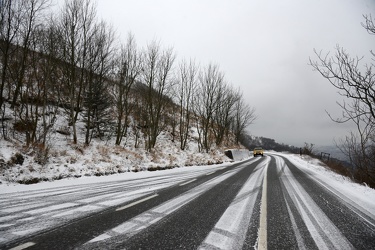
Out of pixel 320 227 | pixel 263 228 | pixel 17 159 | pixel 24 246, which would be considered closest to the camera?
pixel 24 246

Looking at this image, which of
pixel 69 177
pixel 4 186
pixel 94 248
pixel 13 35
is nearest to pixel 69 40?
pixel 13 35

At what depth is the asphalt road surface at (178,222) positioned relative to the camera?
330 centimetres

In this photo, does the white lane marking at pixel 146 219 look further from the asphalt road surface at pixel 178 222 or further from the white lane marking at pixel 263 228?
the white lane marking at pixel 263 228

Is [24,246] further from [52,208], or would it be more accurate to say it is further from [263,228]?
[263,228]

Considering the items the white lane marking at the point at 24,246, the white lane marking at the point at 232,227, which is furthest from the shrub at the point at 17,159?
the white lane marking at the point at 232,227

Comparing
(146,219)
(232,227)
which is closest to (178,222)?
(146,219)

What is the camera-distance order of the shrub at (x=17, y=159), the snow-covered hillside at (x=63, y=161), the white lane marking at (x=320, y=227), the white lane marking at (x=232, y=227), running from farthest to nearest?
the shrub at (x=17, y=159)
the snow-covered hillside at (x=63, y=161)
the white lane marking at (x=320, y=227)
the white lane marking at (x=232, y=227)

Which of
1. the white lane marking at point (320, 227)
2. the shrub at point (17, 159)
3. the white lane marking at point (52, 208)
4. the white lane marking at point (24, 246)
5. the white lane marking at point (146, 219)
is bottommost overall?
the white lane marking at point (52, 208)

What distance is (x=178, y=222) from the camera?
4.28 meters

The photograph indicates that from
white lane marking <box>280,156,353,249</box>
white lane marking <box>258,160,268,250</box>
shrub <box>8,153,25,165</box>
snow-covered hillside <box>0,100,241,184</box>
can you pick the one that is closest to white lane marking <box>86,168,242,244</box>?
white lane marking <box>258,160,268,250</box>

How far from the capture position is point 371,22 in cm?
561

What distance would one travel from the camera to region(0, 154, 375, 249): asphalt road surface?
3.30 meters

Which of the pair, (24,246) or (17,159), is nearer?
(24,246)

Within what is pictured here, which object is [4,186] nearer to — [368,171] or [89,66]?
[89,66]
